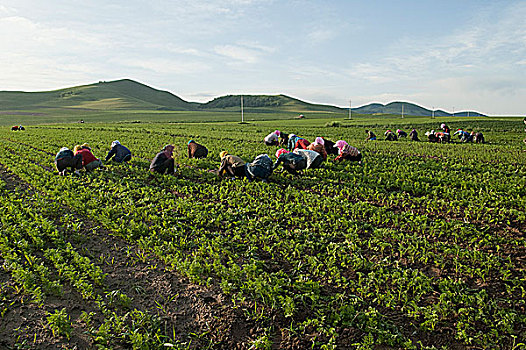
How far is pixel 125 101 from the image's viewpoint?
139m

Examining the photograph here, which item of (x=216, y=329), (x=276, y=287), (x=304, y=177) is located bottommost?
(x=216, y=329)

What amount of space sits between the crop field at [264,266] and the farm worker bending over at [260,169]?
80cm

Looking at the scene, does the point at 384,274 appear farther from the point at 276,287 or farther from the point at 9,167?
the point at 9,167

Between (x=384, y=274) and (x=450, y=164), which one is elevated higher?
(x=450, y=164)

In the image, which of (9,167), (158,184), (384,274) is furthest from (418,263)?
(9,167)

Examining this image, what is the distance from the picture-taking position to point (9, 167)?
14164 millimetres

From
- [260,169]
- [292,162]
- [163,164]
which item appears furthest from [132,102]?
[260,169]

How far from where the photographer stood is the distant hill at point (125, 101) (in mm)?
123625

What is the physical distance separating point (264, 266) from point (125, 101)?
148422mm

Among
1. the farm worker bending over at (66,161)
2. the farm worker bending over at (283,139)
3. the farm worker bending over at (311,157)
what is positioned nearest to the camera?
the farm worker bending over at (66,161)

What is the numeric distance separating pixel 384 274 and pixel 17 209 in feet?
28.9

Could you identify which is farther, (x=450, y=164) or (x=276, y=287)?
(x=450, y=164)

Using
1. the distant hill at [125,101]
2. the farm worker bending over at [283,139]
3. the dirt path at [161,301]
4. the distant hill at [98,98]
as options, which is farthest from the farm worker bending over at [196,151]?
the distant hill at [98,98]

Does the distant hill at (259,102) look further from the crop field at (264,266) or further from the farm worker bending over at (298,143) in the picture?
the crop field at (264,266)
